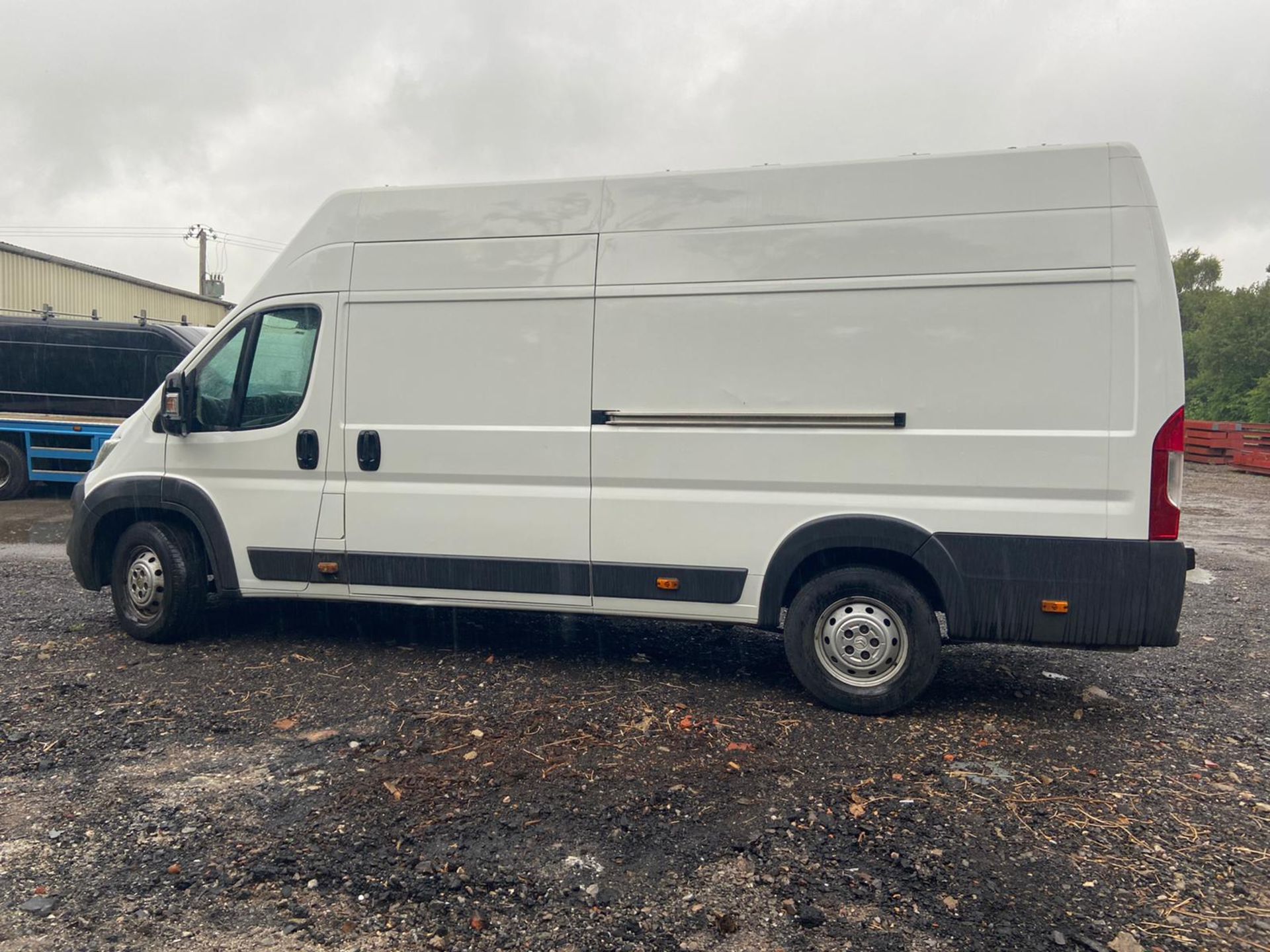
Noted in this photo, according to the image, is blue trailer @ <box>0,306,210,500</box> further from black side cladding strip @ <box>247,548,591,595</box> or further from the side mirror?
black side cladding strip @ <box>247,548,591,595</box>

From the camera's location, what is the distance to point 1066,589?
445 cm

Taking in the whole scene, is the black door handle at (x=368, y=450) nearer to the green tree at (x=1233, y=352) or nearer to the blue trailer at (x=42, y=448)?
the blue trailer at (x=42, y=448)

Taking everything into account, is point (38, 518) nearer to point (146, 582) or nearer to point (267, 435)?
point (146, 582)

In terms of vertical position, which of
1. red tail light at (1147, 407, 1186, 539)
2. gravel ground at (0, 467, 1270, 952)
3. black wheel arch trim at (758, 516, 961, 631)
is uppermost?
red tail light at (1147, 407, 1186, 539)

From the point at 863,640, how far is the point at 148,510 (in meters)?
4.32

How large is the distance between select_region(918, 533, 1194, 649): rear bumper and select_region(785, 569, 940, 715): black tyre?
190mm

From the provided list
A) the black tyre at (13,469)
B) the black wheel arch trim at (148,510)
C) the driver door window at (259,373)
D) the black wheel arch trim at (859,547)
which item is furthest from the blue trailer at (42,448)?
the black wheel arch trim at (859,547)

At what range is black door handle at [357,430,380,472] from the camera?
535 centimetres

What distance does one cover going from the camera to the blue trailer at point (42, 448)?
43.1 ft

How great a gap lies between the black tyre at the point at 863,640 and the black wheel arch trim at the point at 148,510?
3.38 metres

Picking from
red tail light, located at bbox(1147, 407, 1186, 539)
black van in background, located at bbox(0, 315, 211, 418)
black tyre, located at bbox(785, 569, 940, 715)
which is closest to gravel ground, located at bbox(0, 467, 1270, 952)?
black tyre, located at bbox(785, 569, 940, 715)

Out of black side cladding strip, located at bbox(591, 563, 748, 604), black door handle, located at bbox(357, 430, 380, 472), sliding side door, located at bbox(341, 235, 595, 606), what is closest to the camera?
black side cladding strip, located at bbox(591, 563, 748, 604)

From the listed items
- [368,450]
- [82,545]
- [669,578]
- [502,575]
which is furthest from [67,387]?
[669,578]

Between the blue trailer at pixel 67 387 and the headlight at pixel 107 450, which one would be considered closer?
the headlight at pixel 107 450
